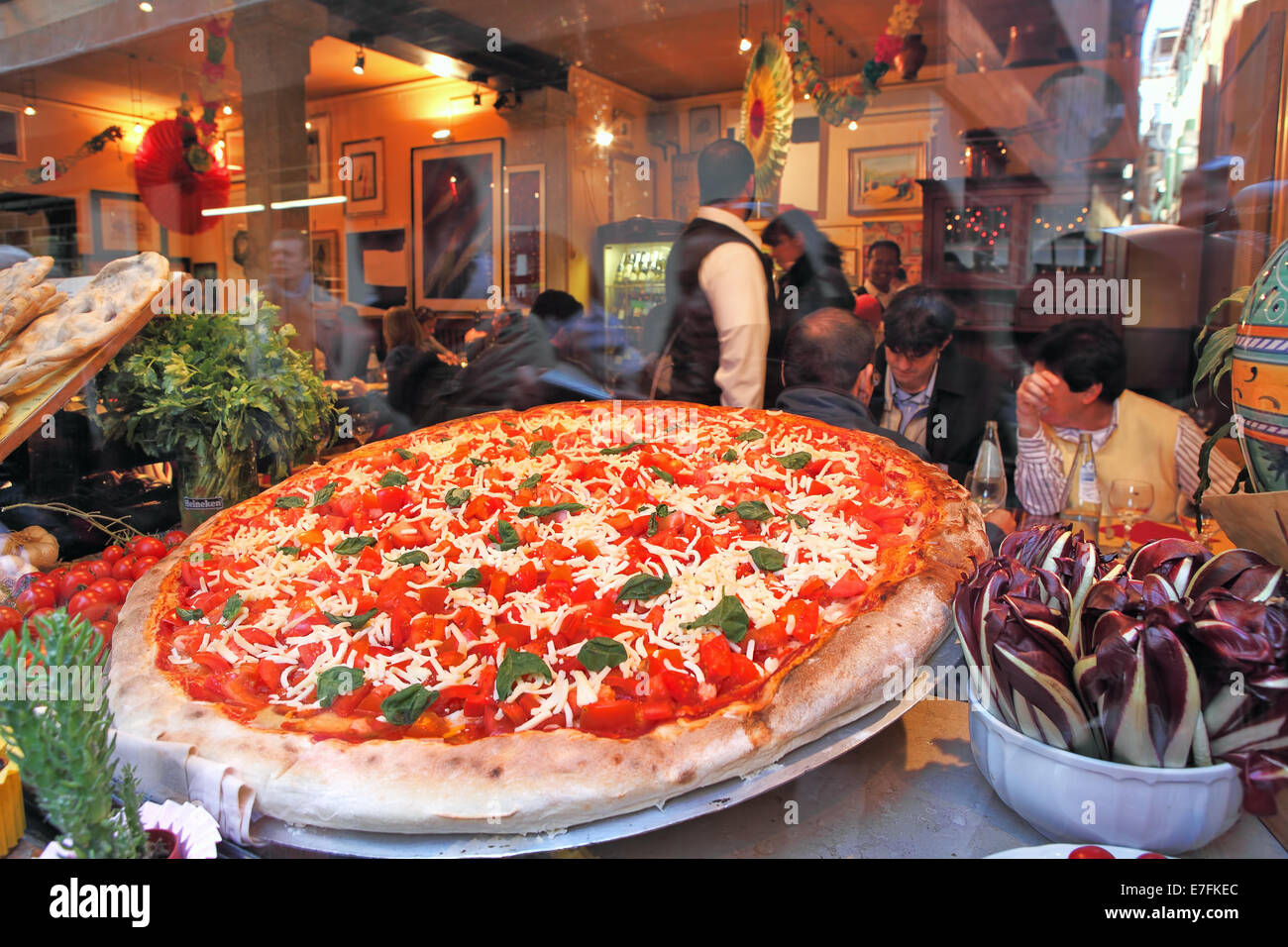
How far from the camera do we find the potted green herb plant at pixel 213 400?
2.63 metres

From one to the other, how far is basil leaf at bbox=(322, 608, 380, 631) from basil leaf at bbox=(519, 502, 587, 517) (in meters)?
0.60

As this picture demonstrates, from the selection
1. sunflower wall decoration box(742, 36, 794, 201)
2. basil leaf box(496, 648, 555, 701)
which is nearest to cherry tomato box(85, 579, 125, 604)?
basil leaf box(496, 648, 555, 701)

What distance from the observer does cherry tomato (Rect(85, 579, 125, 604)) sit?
221 centimetres

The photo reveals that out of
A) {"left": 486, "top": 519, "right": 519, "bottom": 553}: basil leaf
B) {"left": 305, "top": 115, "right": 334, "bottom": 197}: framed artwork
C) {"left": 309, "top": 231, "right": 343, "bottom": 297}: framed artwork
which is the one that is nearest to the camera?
{"left": 486, "top": 519, "right": 519, "bottom": 553}: basil leaf

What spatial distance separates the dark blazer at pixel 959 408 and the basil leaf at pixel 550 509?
70.0 inches

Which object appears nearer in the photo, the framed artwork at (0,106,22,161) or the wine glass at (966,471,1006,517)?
the wine glass at (966,471,1006,517)

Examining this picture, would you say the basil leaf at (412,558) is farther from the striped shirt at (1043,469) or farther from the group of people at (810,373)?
the striped shirt at (1043,469)

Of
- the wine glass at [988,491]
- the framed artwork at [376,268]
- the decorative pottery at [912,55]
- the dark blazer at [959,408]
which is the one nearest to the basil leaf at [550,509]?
the wine glass at [988,491]

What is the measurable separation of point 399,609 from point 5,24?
2.93 meters

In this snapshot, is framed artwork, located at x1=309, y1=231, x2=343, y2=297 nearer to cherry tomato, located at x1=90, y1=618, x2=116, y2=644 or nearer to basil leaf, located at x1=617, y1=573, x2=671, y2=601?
cherry tomato, located at x1=90, y1=618, x2=116, y2=644

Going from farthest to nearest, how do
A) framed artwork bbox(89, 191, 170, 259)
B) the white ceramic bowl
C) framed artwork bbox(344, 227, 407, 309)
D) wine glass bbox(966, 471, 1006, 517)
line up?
1. framed artwork bbox(344, 227, 407, 309)
2. framed artwork bbox(89, 191, 170, 259)
3. wine glass bbox(966, 471, 1006, 517)
4. the white ceramic bowl
